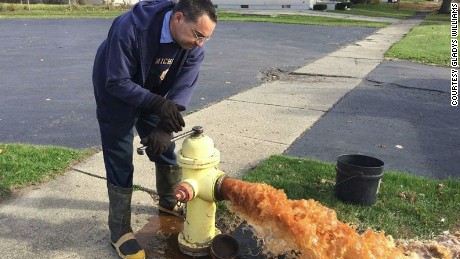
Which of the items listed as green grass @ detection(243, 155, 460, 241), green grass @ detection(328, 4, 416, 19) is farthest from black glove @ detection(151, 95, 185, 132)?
green grass @ detection(328, 4, 416, 19)

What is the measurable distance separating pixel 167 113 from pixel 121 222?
37.5 inches

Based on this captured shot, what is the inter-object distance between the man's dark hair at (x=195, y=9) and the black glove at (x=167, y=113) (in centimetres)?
52

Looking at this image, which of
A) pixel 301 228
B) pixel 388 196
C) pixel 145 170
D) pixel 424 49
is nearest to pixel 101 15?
pixel 424 49

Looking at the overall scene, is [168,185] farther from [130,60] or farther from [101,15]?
[101,15]

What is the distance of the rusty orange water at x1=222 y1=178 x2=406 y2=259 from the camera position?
2.39m

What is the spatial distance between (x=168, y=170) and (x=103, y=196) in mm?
762

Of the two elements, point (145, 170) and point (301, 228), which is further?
point (145, 170)

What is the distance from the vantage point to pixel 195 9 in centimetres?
257

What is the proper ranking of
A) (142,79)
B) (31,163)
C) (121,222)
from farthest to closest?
1. (31,163)
2. (121,222)
3. (142,79)

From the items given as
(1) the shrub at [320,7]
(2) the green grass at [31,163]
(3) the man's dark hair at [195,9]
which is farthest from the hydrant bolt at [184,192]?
(1) the shrub at [320,7]

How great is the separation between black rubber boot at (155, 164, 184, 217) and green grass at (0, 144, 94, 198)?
1268 mm

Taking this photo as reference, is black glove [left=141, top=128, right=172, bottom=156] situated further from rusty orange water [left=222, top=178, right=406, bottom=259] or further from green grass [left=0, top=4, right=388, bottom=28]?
green grass [left=0, top=4, right=388, bottom=28]

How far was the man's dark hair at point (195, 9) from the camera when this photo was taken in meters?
2.58

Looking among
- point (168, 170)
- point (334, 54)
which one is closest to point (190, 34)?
point (168, 170)
